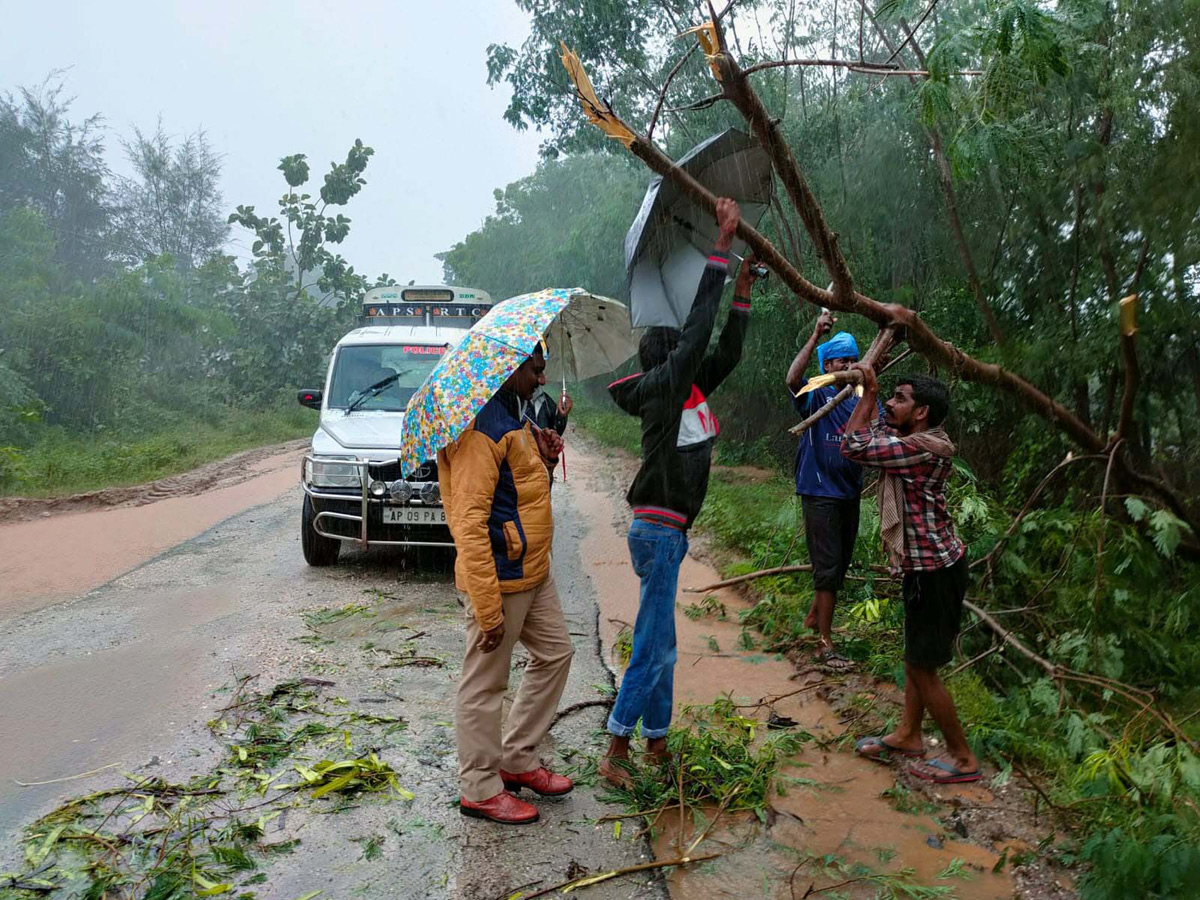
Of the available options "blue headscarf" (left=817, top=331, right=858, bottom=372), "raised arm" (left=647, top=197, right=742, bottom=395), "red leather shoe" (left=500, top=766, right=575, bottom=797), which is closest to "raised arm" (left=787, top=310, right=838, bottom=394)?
"blue headscarf" (left=817, top=331, right=858, bottom=372)

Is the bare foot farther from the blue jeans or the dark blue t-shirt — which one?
the dark blue t-shirt

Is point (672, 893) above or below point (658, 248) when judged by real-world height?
below

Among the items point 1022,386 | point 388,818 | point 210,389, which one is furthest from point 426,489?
point 210,389

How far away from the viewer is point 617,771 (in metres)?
4.21

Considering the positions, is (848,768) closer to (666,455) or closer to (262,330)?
(666,455)

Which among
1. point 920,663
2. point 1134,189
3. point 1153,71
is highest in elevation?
point 1153,71

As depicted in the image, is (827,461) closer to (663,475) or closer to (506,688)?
(663,475)

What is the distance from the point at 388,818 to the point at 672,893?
1216 mm

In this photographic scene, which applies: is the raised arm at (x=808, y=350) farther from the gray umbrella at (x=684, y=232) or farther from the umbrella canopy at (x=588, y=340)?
the umbrella canopy at (x=588, y=340)

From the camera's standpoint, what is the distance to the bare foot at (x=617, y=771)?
4.17 meters

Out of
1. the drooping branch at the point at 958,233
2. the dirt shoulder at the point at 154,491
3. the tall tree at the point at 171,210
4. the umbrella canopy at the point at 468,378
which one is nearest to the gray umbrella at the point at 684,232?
the umbrella canopy at the point at 468,378

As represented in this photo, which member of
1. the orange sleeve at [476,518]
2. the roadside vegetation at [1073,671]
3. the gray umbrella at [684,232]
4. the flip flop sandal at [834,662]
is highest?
the gray umbrella at [684,232]

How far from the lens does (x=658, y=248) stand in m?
4.07

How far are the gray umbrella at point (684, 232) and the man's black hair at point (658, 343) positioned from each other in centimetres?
5
